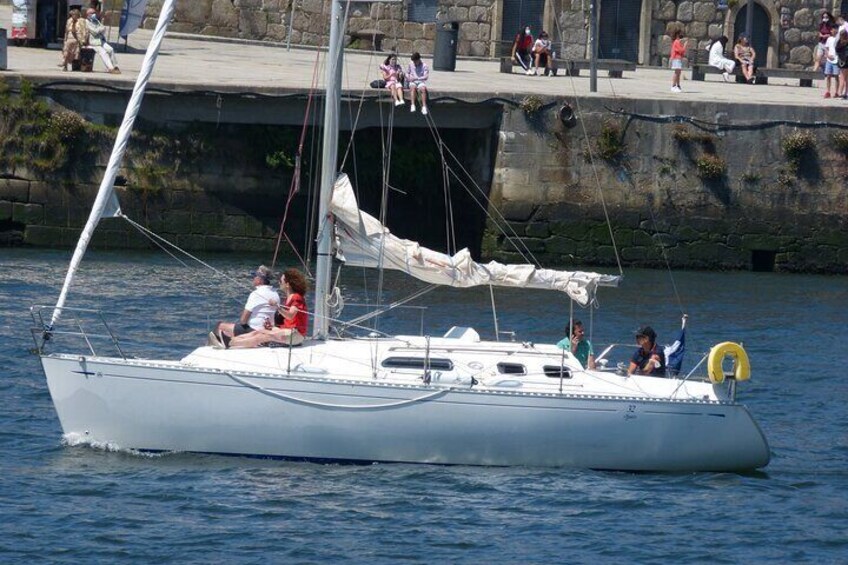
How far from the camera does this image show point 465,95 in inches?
1141

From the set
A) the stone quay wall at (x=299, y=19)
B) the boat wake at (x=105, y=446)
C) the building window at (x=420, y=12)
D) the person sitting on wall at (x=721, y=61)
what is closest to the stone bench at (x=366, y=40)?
the stone quay wall at (x=299, y=19)

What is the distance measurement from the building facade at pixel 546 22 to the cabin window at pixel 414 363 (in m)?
22.3

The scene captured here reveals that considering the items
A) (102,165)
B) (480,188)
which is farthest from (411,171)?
(102,165)

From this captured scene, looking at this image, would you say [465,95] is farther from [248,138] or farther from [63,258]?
[63,258]

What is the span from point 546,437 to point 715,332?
8194 mm

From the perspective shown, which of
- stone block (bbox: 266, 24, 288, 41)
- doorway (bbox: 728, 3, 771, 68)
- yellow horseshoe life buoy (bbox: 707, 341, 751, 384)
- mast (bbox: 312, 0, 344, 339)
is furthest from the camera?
doorway (bbox: 728, 3, 771, 68)

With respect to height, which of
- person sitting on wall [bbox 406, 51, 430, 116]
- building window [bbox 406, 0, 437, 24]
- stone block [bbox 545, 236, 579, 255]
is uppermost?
building window [bbox 406, 0, 437, 24]

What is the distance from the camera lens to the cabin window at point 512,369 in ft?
53.5

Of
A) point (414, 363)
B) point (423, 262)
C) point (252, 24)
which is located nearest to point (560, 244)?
point (423, 262)

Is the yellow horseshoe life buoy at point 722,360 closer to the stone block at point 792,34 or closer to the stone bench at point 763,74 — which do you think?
the stone bench at point 763,74

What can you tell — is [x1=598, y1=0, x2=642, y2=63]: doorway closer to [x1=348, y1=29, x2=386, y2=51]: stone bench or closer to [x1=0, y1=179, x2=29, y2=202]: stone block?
[x1=348, y1=29, x2=386, y2=51]: stone bench

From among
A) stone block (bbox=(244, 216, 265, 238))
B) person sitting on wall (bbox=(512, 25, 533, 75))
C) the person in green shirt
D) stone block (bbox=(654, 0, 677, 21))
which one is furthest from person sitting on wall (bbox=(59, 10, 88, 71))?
stone block (bbox=(654, 0, 677, 21))

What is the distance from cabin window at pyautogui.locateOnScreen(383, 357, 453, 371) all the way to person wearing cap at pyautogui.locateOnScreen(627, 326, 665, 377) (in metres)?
1.97

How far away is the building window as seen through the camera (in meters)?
39.3
